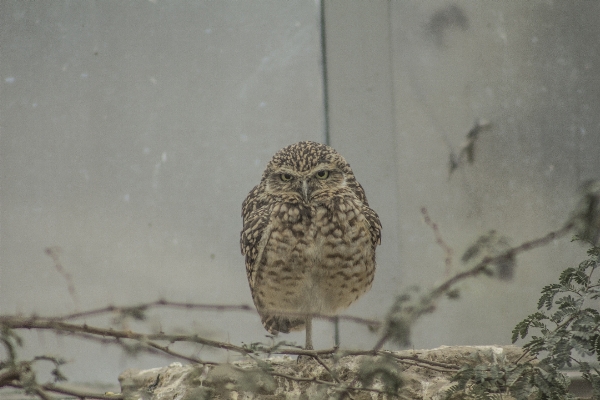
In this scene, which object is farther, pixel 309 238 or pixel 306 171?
pixel 306 171

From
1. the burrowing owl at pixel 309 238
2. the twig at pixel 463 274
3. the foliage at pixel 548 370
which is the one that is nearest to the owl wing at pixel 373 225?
the burrowing owl at pixel 309 238

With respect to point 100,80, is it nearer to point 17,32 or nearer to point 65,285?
point 17,32

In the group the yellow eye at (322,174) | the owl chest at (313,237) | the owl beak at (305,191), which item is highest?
the yellow eye at (322,174)

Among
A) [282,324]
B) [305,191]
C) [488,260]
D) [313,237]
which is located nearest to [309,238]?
[313,237]

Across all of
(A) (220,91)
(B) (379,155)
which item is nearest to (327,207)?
(B) (379,155)

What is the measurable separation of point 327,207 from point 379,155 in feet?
3.05

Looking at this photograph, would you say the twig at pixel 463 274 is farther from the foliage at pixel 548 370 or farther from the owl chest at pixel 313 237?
the owl chest at pixel 313 237

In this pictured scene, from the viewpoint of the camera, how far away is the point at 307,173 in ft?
6.73

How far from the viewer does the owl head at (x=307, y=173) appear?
2039mm

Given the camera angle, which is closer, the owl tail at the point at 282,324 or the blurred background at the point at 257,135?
the owl tail at the point at 282,324

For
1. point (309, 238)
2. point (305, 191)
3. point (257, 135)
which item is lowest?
point (309, 238)

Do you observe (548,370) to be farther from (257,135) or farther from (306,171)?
(257,135)

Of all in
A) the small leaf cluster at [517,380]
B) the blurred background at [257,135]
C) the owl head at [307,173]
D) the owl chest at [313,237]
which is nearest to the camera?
the small leaf cluster at [517,380]

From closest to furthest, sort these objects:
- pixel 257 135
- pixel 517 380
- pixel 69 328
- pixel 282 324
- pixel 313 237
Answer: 1. pixel 69 328
2. pixel 517 380
3. pixel 313 237
4. pixel 282 324
5. pixel 257 135
